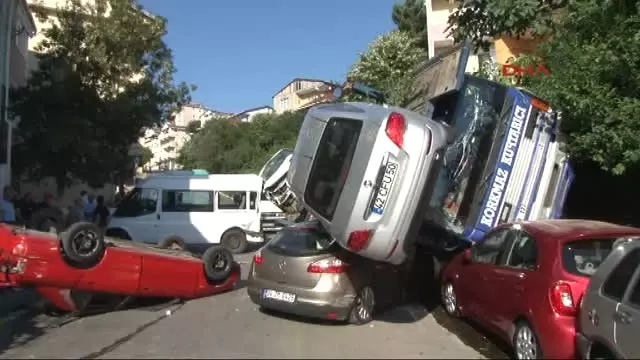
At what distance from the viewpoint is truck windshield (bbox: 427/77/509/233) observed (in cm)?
1076

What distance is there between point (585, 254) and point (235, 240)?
1432 centimetres

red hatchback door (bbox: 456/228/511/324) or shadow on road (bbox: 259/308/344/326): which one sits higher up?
red hatchback door (bbox: 456/228/511/324)

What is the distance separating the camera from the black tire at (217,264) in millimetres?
11719

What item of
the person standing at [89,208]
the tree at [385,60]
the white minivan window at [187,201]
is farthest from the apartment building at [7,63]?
the tree at [385,60]

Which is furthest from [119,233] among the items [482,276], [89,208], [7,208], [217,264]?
[482,276]

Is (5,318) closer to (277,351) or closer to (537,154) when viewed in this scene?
(277,351)

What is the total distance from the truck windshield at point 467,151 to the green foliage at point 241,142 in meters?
34.5

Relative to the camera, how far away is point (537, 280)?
7.07 meters

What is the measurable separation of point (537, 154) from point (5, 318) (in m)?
8.19

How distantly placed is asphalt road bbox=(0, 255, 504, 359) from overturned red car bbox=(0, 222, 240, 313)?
1.21 feet

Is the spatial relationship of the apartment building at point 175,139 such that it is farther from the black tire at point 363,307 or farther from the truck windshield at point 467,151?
the black tire at point 363,307

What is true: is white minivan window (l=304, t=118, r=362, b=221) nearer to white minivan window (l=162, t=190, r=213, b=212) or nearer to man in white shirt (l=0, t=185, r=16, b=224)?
man in white shirt (l=0, t=185, r=16, b=224)

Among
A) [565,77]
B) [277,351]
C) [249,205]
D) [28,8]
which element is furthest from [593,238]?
[28,8]

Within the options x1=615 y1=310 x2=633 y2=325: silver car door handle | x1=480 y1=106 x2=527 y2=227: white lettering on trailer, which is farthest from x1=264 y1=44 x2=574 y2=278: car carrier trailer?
Result: x1=615 y1=310 x2=633 y2=325: silver car door handle
